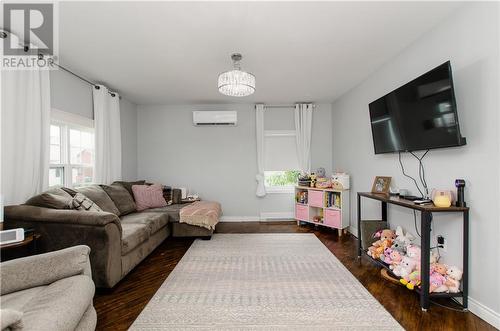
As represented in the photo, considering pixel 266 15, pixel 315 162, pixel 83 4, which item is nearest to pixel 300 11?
pixel 266 15

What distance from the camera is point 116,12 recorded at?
194 centimetres

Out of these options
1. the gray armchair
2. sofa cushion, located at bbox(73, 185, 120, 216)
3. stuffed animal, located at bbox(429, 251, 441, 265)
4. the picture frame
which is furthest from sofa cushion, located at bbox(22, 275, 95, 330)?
the picture frame

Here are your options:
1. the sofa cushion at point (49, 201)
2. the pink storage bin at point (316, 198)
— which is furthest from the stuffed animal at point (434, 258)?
the sofa cushion at point (49, 201)

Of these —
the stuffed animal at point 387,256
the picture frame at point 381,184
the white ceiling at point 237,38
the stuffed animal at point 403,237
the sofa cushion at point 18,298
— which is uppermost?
the white ceiling at point 237,38

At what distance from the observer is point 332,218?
395 centimetres

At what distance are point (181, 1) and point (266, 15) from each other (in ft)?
2.31

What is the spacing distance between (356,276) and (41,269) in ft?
8.73

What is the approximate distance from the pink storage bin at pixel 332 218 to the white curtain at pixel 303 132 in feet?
3.58

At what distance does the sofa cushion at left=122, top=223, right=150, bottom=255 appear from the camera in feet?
7.77

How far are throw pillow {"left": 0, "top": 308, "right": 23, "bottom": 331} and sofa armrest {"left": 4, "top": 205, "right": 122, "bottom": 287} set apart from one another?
1198mm

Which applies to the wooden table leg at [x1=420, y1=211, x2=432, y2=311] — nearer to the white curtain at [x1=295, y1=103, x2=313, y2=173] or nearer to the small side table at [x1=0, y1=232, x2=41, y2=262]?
the white curtain at [x1=295, y1=103, x2=313, y2=173]

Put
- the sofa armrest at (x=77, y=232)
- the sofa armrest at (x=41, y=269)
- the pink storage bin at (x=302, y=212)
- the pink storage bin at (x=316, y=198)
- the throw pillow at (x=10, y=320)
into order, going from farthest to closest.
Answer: the pink storage bin at (x=302, y=212), the pink storage bin at (x=316, y=198), the sofa armrest at (x=77, y=232), the sofa armrest at (x=41, y=269), the throw pillow at (x=10, y=320)

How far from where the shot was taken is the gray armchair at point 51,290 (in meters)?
1.10

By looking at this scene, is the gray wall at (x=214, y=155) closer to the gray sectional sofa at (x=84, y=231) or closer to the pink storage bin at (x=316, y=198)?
the pink storage bin at (x=316, y=198)
